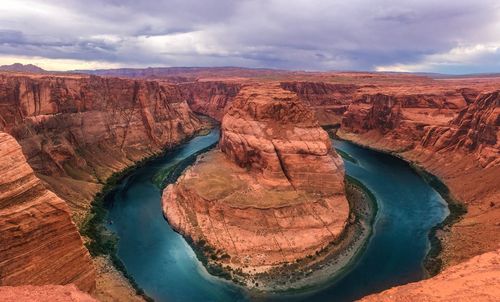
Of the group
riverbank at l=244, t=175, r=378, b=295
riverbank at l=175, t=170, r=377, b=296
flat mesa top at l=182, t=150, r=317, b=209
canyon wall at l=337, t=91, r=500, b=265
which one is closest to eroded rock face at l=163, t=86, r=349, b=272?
flat mesa top at l=182, t=150, r=317, b=209

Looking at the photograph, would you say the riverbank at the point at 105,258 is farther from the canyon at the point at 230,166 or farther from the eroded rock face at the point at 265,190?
the eroded rock face at the point at 265,190

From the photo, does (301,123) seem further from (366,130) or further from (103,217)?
(366,130)

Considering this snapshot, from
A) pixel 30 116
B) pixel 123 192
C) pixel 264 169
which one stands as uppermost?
pixel 30 116

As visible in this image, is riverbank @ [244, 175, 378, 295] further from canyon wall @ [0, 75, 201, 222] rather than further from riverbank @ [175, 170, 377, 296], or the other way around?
canyon wall @ [0, 75, 201, 222]

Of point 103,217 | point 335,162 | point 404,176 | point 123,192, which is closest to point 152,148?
point 123,192

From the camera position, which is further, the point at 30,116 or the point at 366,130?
the point at 366,130
